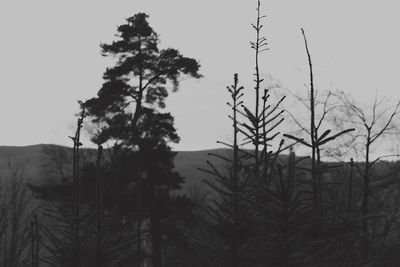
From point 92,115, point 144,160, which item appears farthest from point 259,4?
point 92,115

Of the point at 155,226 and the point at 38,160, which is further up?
the point at 38,160

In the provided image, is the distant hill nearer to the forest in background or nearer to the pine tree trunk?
the forest in background

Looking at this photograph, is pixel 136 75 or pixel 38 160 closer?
pixel 136 75

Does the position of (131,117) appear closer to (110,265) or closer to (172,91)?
(172,91)

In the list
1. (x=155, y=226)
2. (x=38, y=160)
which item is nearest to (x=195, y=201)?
(x=155, y=226)

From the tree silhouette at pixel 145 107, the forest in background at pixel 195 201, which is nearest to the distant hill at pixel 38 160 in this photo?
the forest in background at pixel 195 201

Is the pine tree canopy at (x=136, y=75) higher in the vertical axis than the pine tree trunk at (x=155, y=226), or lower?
higher

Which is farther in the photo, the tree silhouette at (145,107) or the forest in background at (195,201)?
the tree silhouette at (145,107)

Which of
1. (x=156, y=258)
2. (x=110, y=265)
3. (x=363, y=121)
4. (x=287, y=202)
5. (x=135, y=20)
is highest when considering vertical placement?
(x=135, y=20)

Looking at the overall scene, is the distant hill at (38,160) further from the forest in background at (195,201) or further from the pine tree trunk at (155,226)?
the pine tree trunk at (155,226)

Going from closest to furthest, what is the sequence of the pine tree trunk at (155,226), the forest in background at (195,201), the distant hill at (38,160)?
the forest in background at (195,201) → the pine tree trunk at (155,226) → the distant hill at (38,160)

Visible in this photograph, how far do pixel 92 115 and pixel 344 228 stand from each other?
2381 centimetres

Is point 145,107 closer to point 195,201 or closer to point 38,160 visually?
point 195,201

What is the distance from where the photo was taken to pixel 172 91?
27.8 metres
